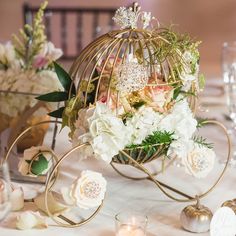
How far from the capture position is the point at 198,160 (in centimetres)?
117

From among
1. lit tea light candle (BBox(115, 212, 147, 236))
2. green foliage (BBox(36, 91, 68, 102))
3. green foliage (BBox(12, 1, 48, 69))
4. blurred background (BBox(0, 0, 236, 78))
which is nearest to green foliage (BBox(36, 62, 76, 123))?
green foliage (BBox(36, 91, 68, 102))

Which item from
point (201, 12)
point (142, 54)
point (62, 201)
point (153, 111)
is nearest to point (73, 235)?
point (62, 201)

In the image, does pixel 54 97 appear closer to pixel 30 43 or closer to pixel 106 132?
pixel 106 132

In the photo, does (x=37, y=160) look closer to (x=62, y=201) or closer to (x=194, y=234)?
(x=62, y=201)

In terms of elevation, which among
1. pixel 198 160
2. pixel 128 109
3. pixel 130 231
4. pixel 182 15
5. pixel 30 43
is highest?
pixel 182 15

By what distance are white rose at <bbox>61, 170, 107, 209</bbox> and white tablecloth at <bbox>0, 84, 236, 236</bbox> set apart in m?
0.06

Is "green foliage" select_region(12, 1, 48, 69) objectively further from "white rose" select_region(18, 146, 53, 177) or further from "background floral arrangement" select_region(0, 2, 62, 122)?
"white rose" select_region(18, 146, 53, 177)

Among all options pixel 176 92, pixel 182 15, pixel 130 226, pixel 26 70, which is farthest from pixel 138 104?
pixel 182 15

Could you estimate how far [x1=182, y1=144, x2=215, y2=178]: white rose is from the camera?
1.17 meters

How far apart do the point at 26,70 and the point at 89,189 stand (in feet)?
2.22

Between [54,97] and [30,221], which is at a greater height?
[54,97]

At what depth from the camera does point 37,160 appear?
1.16m

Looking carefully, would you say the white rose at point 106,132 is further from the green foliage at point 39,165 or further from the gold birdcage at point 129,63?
the green foliage at point 39,165

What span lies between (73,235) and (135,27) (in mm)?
440
